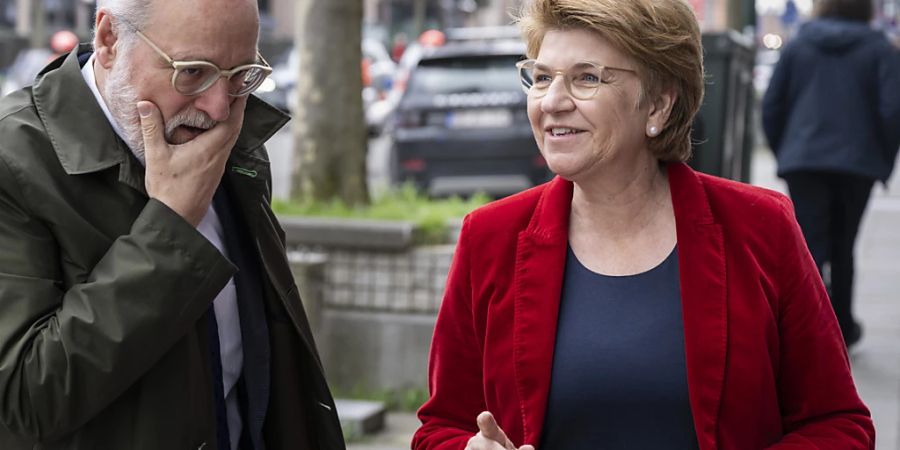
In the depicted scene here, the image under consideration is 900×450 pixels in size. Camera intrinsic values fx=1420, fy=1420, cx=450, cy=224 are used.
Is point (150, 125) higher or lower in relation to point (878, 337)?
higher

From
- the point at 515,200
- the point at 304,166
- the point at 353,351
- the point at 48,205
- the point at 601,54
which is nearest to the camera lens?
the point at 48,205

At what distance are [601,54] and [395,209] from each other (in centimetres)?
500

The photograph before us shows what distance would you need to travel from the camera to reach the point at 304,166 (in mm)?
8234

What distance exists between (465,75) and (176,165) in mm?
9418

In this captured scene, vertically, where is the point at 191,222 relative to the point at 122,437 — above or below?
above

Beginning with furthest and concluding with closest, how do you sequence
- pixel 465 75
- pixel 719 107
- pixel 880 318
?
pixel 465 75 → pixel 880 318 → pixel 719 107

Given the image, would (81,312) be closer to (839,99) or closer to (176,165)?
(176,165)

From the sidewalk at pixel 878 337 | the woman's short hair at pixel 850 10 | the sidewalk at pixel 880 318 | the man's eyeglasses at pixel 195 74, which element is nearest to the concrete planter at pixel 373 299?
the sidewalk at pixel 878 337

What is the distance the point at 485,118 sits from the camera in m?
11.4

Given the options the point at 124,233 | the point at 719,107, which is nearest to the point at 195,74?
the point at 124,233

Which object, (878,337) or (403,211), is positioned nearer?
(403,211)

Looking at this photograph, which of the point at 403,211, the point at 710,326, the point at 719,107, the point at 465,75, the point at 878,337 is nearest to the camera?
the point at 710,326

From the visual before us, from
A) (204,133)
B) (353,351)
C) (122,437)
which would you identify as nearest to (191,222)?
(204,133)

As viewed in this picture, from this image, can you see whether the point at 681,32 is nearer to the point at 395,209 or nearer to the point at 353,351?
the point at 353,351
